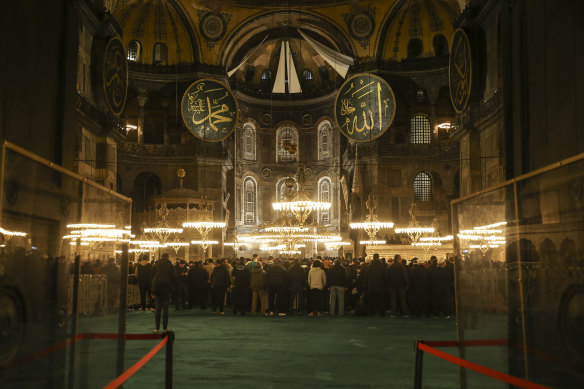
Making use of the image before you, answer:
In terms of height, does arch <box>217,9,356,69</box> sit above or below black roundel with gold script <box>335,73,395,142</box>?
above

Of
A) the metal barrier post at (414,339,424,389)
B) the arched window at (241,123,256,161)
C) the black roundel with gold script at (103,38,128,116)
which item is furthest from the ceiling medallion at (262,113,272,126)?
the metal barrier post at (414,339,424,389)

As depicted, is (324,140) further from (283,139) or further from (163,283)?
(163,283)

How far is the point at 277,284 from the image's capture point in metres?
13.6

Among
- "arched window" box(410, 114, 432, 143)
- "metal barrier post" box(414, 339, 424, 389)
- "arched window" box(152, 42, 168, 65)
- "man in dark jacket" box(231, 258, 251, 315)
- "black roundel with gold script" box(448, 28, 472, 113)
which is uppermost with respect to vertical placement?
"arched window" box(152, 42, 168, 65)

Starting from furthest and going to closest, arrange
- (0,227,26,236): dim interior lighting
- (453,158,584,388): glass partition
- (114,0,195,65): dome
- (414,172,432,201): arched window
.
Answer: (414,172,432,201): arched window
(114,0,195,65): dome
(453,158,584,388): glass partition
(0,227,26,236): dim interior lighting

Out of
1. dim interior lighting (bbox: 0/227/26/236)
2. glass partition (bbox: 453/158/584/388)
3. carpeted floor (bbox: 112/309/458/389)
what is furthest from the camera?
carpeted floor (bbox: 112/309/458/389)

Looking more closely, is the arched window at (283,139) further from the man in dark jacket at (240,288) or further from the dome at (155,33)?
the man in dark jacket at (240,288)

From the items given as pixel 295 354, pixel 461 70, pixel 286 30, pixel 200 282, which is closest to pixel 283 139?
pixel 286 30

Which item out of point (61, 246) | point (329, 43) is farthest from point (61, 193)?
point (329, 43)

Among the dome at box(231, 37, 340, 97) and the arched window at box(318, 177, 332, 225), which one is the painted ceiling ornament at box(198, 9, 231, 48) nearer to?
the dome at box(231, 37, 340, 97)

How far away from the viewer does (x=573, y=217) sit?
121 inches

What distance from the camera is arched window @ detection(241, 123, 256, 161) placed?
121 feet

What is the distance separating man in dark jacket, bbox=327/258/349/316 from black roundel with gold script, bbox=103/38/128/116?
5.74 meters

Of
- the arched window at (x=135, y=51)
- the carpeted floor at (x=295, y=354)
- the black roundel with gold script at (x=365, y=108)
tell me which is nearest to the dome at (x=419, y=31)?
the arched window at (x=135, y=51)
